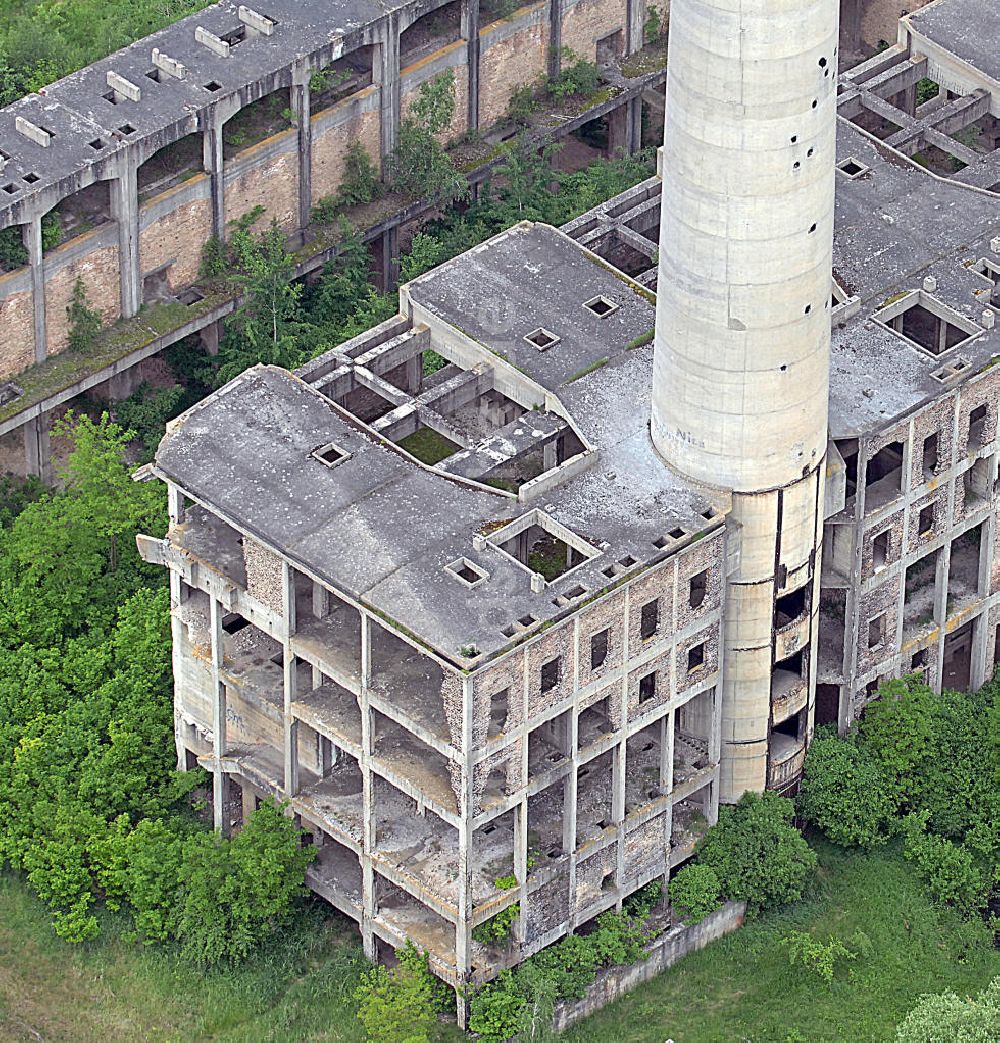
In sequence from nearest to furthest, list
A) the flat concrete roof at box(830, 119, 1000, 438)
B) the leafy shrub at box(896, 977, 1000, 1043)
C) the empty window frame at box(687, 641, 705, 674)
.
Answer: the leafy shrub at box(896, 977, 1000, 1043)
the empty window frame at box(687, 641, 705, 674)
the flat concrete roof at box(830, 119, 1000, 438)

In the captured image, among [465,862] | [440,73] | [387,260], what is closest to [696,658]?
[465,862]

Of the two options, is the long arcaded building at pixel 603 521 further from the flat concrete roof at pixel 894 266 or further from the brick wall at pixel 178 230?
the brick wall at pixel 178 230

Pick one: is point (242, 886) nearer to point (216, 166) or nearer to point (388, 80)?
point (216, 166)

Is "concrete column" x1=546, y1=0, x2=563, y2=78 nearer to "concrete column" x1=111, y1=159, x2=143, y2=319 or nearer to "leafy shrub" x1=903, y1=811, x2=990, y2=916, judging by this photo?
"concrete column" x1=111, y1=159, x2=143, y2=319

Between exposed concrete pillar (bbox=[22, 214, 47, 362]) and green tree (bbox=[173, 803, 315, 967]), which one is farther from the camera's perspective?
exposed concrete pillar (bbox=[22, 214, 47, 362])

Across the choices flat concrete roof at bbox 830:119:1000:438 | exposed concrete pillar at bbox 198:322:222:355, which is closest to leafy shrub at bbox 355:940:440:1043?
flat concrete roof at bbox 830:119:1000:438

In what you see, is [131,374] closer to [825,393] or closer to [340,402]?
[340,402]
